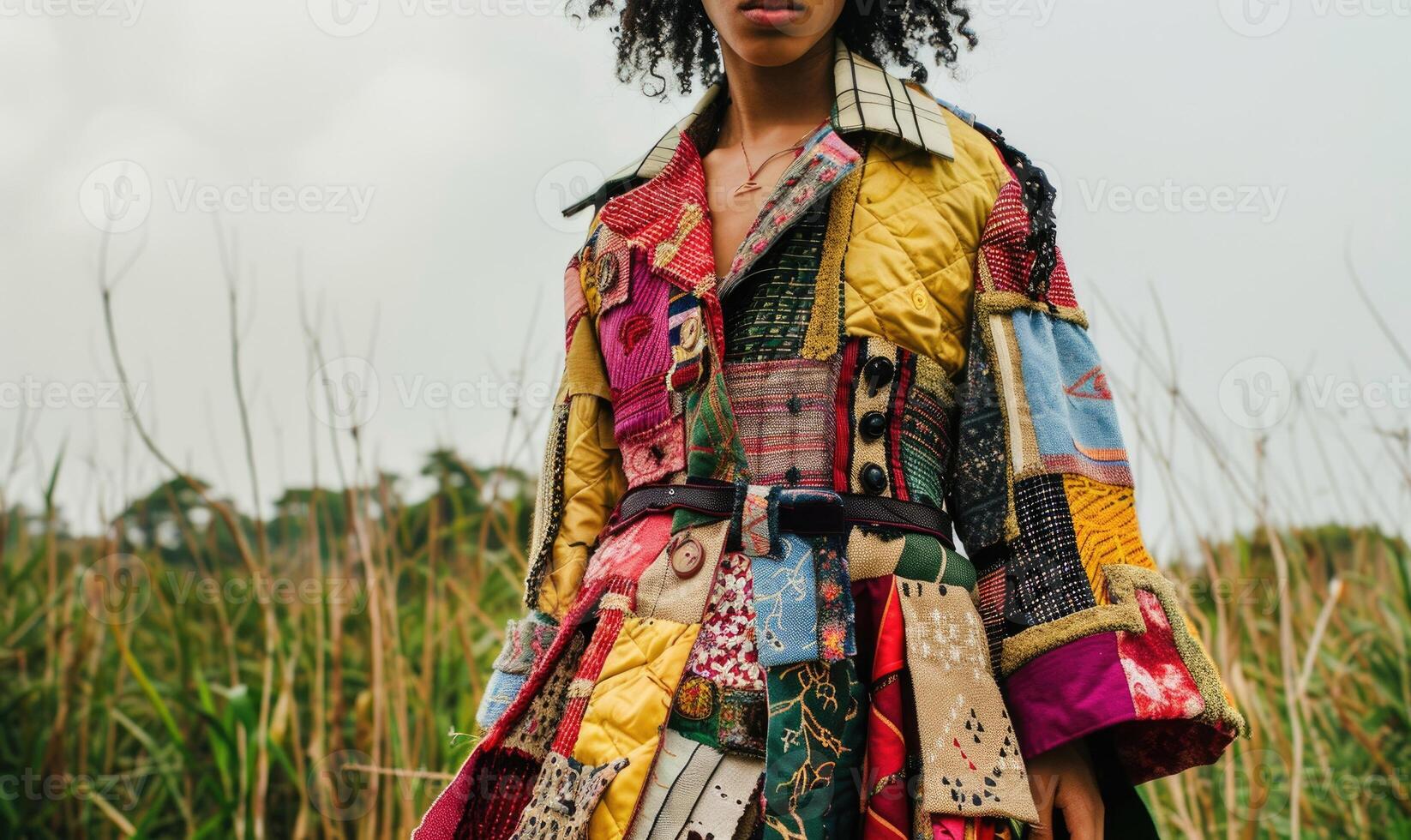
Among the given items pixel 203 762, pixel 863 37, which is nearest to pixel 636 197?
pixel 863 37

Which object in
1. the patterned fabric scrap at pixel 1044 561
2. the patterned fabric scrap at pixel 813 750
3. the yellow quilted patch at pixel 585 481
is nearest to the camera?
the patterned fabric scrap at pixel 813 750

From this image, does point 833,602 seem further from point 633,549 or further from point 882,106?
point 882,106

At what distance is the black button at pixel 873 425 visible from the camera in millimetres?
1732

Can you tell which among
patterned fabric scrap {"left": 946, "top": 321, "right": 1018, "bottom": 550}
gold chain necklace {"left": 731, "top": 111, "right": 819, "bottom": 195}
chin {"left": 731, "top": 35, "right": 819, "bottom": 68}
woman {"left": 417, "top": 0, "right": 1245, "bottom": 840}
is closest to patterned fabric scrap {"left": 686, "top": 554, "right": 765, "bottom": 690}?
woman {"left": 417, "top": 0, "right": 1245, "bottom": 840}

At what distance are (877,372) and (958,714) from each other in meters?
0.45

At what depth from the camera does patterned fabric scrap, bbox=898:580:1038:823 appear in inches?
60.9

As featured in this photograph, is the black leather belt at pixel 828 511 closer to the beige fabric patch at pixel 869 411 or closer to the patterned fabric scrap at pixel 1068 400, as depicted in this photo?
the beige fabric patch at pixel 869 411

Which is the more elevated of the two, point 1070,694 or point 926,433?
point 926,433

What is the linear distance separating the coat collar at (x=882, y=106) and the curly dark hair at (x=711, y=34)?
0.11 m

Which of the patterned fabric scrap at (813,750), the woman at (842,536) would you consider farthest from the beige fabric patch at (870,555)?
the patterned fabric scrap at (813,750)

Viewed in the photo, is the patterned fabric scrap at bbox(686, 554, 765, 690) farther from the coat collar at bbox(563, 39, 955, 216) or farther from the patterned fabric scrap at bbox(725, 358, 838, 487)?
the coat collar at bbox(563, 39, 955, 216)

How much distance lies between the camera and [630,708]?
1641mm

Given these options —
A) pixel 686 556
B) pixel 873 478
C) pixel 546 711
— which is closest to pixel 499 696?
pixel 546 711

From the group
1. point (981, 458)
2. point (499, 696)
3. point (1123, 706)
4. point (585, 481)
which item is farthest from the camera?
point (585, 481)
